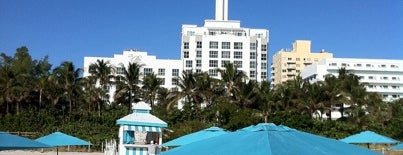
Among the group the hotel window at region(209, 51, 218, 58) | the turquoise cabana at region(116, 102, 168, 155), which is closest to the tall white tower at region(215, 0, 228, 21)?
the hotel window at region(209, 51, 218, 58)

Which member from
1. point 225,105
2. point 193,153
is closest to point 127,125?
point 193,153

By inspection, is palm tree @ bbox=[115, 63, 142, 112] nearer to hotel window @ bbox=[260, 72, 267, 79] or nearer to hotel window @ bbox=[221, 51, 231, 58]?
hotel window @ bbox=[221, 51, 231, 58]

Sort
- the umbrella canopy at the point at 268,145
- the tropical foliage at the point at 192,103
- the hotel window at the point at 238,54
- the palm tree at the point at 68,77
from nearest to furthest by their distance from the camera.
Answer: the umbrella canopy at the point at 268,145 → the tropical foliage at the point at 192,103 → the palm tree at the point at 68,77 → the hotel window at the point at 238,54

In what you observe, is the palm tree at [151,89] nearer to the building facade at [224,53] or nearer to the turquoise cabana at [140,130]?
the building facade at [224,53]

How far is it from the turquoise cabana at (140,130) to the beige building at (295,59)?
3995 inches

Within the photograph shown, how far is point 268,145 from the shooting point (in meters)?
5.29

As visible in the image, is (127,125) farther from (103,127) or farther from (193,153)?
(103,127)

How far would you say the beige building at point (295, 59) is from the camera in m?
122

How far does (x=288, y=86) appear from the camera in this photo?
173 ft

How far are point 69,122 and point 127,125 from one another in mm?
28854

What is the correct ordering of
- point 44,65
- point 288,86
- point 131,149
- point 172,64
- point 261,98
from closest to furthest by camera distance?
1. point 131,149
2. point 261,98
3. point 288,86
4. point 44,65
5. point 172,64

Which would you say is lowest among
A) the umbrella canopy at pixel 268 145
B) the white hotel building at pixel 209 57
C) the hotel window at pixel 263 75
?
the umbrella canopy at pixel 268 145

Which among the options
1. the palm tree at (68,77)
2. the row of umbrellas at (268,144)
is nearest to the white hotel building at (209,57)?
the palm tree at (68,77)

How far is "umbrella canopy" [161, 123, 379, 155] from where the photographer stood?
17.3ft
